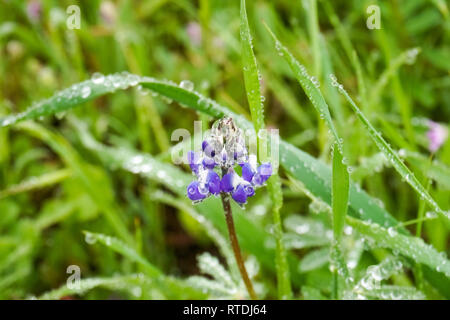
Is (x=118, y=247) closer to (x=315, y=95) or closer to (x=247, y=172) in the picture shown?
(x=247, y=172)

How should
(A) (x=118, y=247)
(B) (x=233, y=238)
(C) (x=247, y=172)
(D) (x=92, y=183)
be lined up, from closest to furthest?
(C) (x=247, y=172)
(B) (x=233, y=238)
(A) (x=118, y=247)
(D) (x=92, y=183)

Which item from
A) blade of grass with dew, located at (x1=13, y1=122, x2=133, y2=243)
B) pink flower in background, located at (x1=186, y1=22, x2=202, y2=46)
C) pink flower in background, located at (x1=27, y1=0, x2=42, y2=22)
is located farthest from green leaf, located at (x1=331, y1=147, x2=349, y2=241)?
pink flower in background, located at (x1=27, y1=0, x2=42, y2=22)

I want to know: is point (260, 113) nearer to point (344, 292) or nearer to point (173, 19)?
point (344, 292)

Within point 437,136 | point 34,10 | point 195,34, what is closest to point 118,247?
point 437,136

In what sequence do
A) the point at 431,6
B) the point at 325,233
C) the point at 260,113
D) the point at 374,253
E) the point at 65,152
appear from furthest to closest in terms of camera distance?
A: the point at 431,6
the point at 65,152
the point at 325,233
the point at 374,253
the point at 260,113

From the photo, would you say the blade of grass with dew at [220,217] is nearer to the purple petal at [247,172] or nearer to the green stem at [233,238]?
the green stem at [233,238]

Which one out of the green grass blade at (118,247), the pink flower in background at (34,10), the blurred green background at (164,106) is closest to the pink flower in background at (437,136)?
the blurred green background at (164,106)
